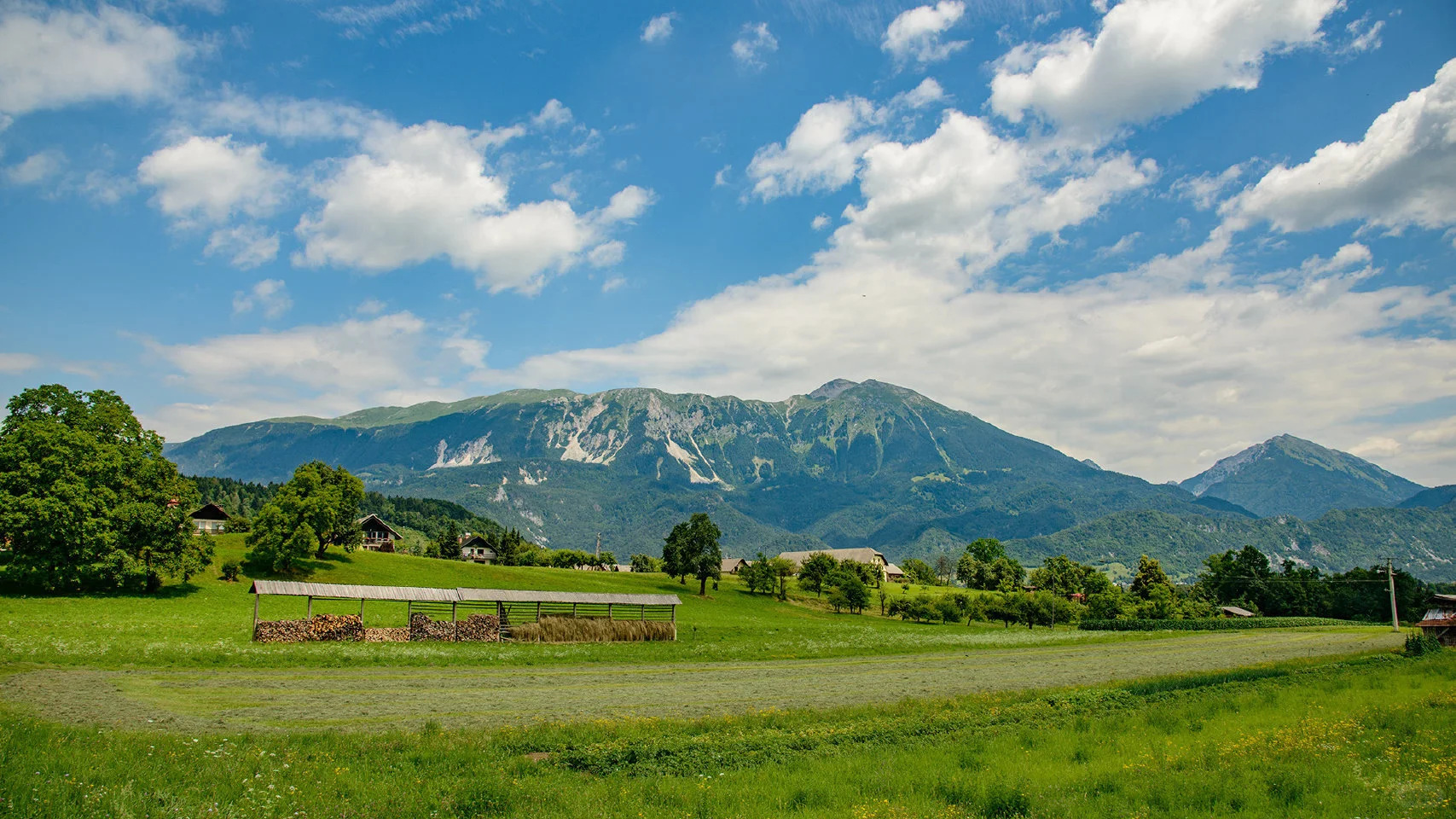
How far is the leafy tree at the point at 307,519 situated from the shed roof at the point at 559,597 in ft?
103

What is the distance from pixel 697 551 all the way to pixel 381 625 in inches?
2183

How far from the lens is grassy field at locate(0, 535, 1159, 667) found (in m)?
37.2

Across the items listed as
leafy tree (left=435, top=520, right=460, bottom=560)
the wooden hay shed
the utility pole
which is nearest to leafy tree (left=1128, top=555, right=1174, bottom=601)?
the utility pole

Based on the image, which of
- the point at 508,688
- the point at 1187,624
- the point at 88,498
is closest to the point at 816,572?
the point at 1187,624

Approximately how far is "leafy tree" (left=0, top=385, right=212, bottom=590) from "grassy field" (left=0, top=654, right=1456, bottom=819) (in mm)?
48412

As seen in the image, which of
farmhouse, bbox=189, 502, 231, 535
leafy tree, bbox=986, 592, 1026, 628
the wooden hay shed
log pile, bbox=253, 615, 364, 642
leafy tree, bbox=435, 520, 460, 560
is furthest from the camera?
leafy tree, bbox=435, 520, 460, 560

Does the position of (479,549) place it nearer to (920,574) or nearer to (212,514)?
(212,514)

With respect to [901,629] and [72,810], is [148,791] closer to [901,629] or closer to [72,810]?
[72,810]

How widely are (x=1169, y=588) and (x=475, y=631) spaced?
371 feet

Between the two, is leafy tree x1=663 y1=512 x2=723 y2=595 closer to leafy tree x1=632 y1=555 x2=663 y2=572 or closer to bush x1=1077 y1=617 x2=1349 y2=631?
bush x1=1077 y1=617 x2=1349 y2=631

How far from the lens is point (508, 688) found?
103 feet

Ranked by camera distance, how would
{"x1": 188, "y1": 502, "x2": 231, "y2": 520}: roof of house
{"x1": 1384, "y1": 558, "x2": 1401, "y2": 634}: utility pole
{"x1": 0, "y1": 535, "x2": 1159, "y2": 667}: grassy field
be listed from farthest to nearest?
1. {"x1": 188, "y1": 502, "x2": 231, "y2": 520}: roof of house
2. {"x1": 1384, "y1": 558, "x2": 1401, "y2": 634}: utility pole
3. {"x1": 0, "y1": 535, "x2": 1159, "y2": 667}: grassy field

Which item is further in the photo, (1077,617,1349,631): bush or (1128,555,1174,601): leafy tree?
(1128,555,1174,601): leafy tree

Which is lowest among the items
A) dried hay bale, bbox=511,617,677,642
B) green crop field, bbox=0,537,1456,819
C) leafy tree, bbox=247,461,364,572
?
dried hay bale, bbox=511,617,677,642
